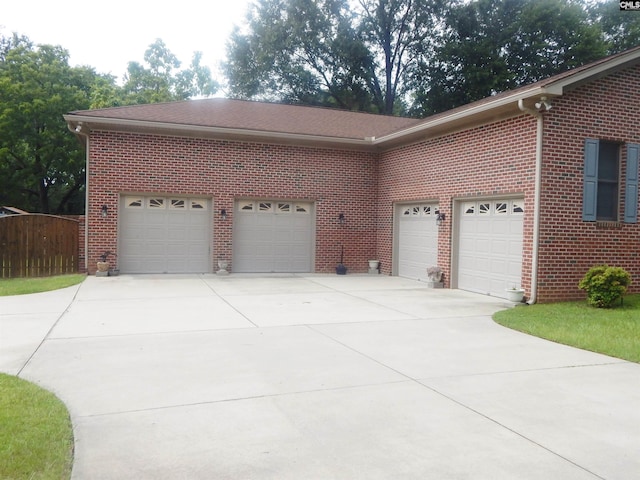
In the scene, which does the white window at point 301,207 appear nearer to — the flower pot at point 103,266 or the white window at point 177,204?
the white window at point 177,204

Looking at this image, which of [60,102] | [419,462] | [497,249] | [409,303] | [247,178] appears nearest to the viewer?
[419,462]

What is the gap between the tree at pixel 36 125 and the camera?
26078 millimetres

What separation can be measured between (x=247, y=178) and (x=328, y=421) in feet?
38.9

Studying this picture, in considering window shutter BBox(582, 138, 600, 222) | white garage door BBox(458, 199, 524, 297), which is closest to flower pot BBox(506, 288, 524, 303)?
white garage door BBox(458, 199, 524, 297)

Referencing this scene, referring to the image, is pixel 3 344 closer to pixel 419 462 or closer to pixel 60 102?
pixel 419 462

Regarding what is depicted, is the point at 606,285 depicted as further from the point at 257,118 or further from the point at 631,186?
the point at 257,118

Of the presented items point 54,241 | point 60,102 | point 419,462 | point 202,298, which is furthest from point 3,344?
point 60,102

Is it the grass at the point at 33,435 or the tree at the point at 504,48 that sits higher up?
the tree at the point at 504,48

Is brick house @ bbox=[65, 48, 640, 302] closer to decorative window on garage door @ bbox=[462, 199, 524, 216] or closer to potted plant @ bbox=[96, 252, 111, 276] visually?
decorative window on garage door @ bbox=[462, 199, 524, 216]

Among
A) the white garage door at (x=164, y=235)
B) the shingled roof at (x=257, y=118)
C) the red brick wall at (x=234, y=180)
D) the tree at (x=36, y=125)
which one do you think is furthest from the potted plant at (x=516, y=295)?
the tree at (x=36, y=125)

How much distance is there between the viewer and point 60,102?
27031 millimetres

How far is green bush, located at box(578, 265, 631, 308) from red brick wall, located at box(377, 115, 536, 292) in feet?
→ 3.90

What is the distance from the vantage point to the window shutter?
10695mm

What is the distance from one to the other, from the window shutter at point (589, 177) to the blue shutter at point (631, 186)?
2.73 feet
